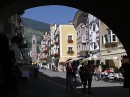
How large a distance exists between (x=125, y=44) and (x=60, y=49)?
94.3m

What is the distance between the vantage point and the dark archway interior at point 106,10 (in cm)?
1054

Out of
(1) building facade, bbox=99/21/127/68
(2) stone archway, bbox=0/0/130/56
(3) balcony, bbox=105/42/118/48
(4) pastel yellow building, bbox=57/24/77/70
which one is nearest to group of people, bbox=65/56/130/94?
(2) stone archway, bbox=0/0/130/56

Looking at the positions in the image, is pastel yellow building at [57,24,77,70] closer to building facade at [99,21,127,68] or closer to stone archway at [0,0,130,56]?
building facade at [99,21,127,68]

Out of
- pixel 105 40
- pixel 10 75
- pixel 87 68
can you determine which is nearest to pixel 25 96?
pixel 87 68

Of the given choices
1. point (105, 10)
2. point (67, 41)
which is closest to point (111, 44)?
point (105, 10)

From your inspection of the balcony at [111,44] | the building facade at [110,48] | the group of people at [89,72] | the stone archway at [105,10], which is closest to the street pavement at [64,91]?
the group of people at [89,72]

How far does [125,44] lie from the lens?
11.9m

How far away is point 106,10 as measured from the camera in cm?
1130

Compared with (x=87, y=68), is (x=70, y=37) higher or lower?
higher

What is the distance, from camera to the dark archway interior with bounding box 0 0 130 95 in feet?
34.6
